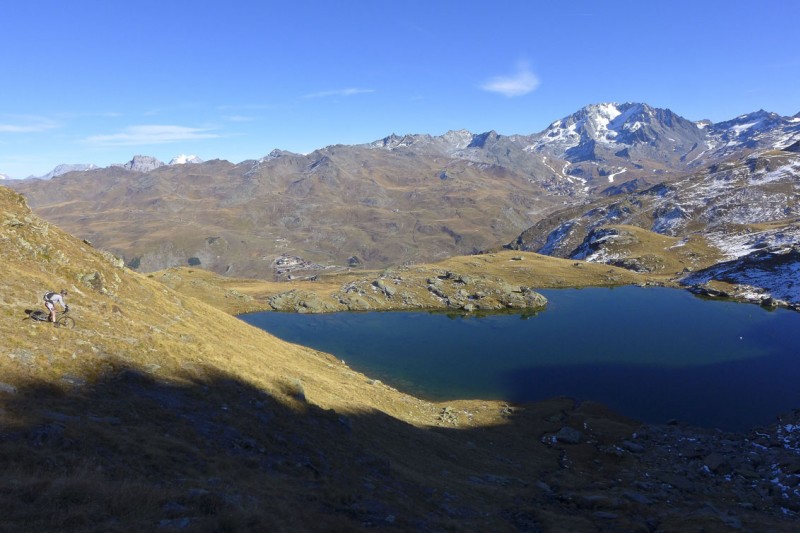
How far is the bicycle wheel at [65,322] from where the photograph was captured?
25250 millimetres

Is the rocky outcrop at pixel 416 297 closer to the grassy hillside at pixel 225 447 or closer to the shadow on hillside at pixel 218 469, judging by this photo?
the grassy hillside at pixel 225 447

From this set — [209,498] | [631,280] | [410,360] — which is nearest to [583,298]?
[631,280]

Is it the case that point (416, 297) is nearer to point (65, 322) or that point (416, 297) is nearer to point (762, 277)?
point (65, 322)

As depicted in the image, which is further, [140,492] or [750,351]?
[750,351]

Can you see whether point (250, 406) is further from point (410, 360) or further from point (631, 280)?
point (631, 280)

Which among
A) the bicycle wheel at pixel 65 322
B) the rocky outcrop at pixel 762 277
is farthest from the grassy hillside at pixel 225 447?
the rocky outcrop at pixel 762 277

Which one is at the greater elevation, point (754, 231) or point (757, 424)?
point (754, 231)

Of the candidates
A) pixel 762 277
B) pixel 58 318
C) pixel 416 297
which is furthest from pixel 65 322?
pixel 762 277

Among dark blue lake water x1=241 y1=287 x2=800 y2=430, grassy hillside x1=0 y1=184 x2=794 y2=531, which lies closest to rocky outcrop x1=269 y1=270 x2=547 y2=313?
dark blue lake water x1=241 y1=287 x2=800 y2=430

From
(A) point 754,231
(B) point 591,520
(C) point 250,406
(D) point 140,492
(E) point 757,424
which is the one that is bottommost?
(E) point 757,424

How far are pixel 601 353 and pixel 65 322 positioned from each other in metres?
81.5

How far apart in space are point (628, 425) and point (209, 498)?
4882 centimetres

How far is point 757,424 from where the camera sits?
5231 cm

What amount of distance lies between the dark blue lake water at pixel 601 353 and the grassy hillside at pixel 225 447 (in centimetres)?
1843
